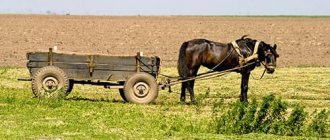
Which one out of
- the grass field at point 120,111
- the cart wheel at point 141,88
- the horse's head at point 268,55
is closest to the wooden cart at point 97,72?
the cart wheel at point 141,88

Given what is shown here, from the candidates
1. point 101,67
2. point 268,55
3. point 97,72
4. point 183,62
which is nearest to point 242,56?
point 268,55

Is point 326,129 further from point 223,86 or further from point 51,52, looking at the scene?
point 223,86

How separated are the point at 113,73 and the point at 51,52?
158cm

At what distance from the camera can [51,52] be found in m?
17.4

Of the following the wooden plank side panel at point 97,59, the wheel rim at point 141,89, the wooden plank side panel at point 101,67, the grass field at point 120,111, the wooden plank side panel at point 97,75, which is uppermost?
the wooden plank side panel at point 97,59

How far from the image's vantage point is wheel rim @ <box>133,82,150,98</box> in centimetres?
1719

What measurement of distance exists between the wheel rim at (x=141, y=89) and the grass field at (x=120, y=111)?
0.36 m

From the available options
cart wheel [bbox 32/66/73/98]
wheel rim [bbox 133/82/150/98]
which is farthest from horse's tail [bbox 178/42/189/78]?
cart wheel [bbox 32/66/73/98]

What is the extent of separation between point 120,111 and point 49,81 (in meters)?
2.49

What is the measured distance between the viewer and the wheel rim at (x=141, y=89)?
677 inches

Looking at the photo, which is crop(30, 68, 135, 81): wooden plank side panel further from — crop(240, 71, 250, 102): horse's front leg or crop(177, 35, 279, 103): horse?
crop(240, 71, 250, 102): horse's front leg

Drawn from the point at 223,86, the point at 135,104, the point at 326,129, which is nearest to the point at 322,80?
the point at 223,86

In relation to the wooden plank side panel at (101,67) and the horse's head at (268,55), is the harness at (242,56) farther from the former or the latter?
the wooden plank side panel at (101,67)

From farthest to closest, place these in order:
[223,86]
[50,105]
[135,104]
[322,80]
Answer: [322,80], [223,86], [135,104], [50,105]
